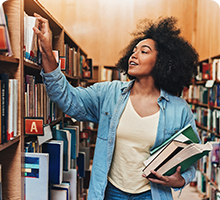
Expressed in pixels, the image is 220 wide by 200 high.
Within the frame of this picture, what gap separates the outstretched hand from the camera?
119cm

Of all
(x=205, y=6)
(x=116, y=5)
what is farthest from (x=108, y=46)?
(x=205, y=6)

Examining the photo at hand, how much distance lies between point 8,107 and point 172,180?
883 millimetres

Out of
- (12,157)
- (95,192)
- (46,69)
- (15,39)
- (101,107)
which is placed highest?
(15,39)

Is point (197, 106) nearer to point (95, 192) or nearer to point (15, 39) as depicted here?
point (95, 192)

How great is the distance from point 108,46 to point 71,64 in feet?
9.19

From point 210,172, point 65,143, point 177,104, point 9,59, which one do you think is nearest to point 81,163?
point 65,143

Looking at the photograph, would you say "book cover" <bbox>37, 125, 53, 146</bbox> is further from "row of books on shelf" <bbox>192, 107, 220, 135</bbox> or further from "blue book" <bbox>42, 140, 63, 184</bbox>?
"row of books on shelf" <bbox>192, 107, 220, 135</bbox>

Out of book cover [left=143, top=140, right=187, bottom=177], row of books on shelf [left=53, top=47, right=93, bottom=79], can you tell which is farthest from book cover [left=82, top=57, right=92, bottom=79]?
book cover [left=143, top=140, right=187, bottom=177]

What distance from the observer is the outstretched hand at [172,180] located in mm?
1188

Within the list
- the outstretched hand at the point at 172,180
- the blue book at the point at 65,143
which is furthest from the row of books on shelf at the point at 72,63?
the outstretched hand at the point at 172,180

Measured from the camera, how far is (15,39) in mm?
1011

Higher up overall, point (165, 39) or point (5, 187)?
point (165, 39)

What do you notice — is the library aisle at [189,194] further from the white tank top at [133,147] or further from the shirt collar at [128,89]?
the shirt collar at [128,89]

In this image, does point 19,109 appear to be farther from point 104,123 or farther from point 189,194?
point 189,194
